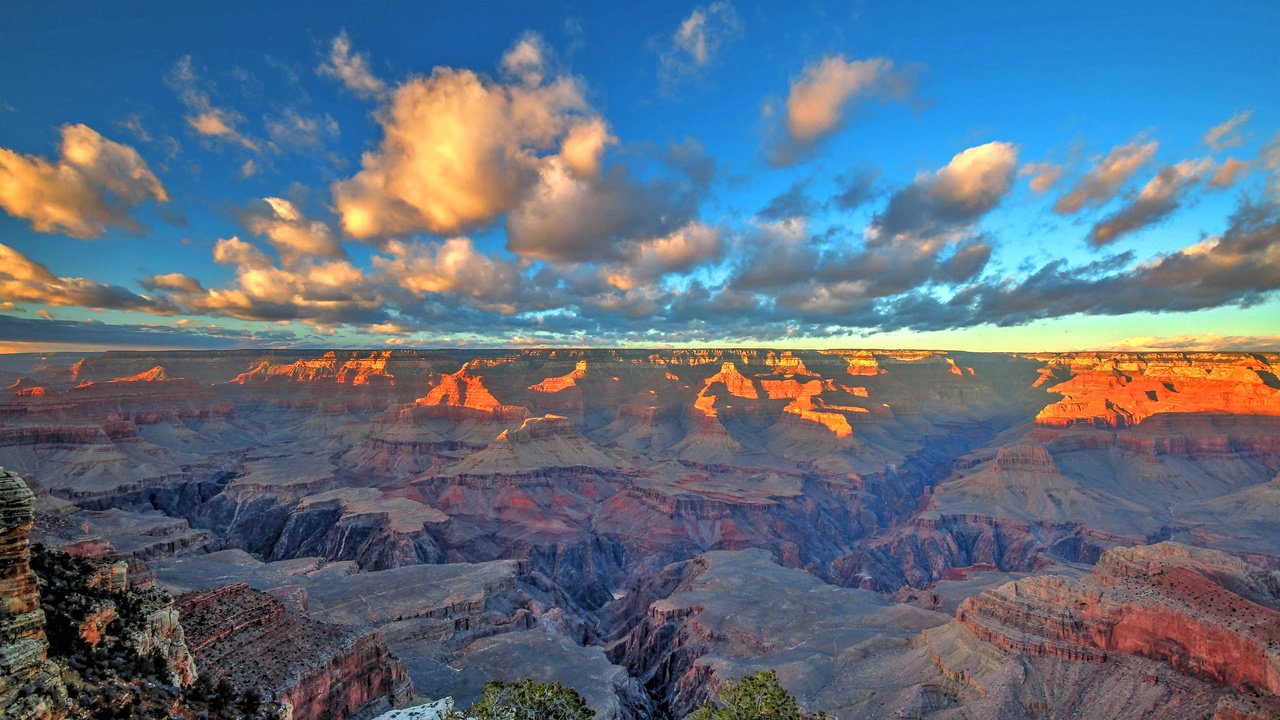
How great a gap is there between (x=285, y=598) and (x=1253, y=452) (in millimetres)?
226692

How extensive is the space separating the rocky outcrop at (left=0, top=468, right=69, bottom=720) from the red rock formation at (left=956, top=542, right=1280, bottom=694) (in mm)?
65584

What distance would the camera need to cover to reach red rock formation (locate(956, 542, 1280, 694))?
45969 millimetres

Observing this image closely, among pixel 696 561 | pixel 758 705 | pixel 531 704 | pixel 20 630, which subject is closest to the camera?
pixel 20 630

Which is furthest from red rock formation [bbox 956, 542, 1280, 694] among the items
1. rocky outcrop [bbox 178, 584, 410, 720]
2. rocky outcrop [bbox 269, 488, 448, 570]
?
rocky outcrop [bbox 269, 488, 448, 570]

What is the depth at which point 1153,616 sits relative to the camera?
51.2m

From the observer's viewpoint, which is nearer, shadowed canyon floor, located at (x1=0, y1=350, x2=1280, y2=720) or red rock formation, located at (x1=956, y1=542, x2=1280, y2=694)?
red rock formation, located at (x1=956, y1=542, x2=1280, y2=694)

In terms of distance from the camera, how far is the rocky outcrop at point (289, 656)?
3397 cm

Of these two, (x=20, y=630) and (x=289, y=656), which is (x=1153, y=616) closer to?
(x=289, y=656)

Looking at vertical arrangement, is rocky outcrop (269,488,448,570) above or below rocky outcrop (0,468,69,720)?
below

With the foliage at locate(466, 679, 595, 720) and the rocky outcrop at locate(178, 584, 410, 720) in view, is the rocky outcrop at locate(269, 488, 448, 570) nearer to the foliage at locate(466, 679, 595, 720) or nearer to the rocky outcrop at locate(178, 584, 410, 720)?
the rocky outcrop at locate(178, 584, 410, 720)

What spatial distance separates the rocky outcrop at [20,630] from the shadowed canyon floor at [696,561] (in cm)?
11

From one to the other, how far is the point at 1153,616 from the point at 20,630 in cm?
7043

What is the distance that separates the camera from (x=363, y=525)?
12069 cm

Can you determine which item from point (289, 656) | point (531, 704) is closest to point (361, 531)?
point (289, 656)
